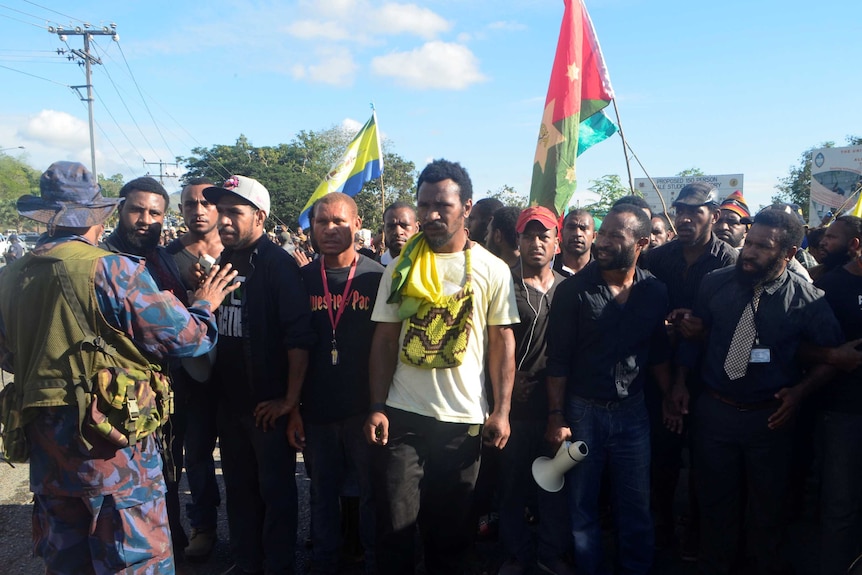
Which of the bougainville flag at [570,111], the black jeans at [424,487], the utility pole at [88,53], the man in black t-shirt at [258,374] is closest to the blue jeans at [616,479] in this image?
the black jeans at [424,487]

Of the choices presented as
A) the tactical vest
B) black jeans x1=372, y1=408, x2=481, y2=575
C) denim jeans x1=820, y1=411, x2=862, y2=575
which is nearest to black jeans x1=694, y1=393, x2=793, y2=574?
denim jeans x1=820, y1=411, x2=862, y2=575

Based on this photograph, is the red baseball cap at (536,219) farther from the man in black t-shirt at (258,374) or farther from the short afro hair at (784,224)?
the man in black t-shirt at (258,374)

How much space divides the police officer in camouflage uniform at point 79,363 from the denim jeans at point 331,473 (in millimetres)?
897

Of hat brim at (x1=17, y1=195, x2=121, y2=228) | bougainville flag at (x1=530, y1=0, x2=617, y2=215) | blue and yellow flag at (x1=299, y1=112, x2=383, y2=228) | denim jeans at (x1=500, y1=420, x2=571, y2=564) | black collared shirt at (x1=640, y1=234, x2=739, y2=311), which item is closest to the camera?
hat brim at (x1=17, y1=195, x2=121, y2=228)

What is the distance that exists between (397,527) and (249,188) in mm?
2103

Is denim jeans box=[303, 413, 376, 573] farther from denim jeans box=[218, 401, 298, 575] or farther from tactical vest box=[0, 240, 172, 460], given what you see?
tactical vest box=[0, 240, 172, 460]

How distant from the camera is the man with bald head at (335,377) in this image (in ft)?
10.9

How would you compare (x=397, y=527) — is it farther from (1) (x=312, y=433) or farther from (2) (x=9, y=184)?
(2) (x=9, y=184)

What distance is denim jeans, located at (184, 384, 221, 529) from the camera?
3.76m

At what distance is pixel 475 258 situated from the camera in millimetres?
3008

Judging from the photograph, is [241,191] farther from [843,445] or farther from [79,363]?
[843,445]

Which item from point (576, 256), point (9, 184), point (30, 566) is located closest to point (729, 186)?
point (576, 256)

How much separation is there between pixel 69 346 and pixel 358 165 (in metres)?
5.70

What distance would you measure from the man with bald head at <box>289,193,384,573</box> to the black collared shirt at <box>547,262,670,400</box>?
1125 millimetres
